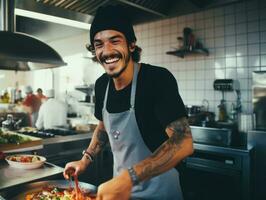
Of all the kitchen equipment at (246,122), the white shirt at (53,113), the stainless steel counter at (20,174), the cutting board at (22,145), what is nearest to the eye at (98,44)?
the stainless steel counter at (20,174)

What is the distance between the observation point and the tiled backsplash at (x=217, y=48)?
3508 mm

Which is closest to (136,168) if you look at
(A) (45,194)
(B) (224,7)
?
(A) (45,194)

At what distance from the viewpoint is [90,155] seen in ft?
5.81

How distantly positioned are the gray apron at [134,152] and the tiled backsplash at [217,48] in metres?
2.39

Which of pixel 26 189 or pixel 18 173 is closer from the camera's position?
pixel 26 189

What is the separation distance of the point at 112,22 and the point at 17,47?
1.25m

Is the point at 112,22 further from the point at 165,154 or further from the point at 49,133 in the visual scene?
the point at 49,133

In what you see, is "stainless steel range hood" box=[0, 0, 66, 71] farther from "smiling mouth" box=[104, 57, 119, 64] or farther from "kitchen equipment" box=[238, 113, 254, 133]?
"kitchen equipment" box=[238, 113, 254, 133]

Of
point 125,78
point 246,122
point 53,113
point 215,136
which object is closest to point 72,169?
point 125,78

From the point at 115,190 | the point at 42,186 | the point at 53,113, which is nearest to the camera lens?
the point at 115,190

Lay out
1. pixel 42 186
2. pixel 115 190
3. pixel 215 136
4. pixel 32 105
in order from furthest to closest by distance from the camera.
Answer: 1. pixel 32 105
2. pixel 215 136
3. pixel 42 186
4. pixel 115 190

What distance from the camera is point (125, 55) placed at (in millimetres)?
1477

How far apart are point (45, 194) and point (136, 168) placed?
0.61m

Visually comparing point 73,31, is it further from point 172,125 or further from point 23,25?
point 172,125
